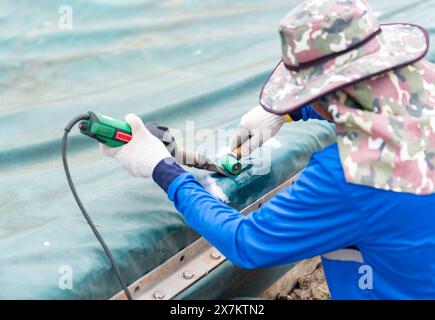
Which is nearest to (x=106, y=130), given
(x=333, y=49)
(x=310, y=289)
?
(x=333, y=49)

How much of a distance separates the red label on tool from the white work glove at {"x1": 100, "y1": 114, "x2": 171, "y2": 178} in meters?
0.01

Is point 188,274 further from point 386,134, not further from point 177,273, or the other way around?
point 386,134

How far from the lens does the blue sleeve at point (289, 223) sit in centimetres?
118

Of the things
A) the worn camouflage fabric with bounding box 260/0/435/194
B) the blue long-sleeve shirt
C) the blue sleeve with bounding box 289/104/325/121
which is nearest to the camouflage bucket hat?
the worn camouflage fabric with bounding box 260/0/435/194

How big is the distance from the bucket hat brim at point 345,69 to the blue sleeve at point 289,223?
15cm

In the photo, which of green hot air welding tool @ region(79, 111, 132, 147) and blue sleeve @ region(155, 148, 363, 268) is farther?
green hot air welding tool @ region(79, 111, 132, 147)

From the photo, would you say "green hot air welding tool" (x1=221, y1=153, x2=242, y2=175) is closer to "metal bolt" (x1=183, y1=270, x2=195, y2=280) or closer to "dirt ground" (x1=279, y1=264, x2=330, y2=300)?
"metal bolt" (x1=183, y1=270, x2=195, y2=280)

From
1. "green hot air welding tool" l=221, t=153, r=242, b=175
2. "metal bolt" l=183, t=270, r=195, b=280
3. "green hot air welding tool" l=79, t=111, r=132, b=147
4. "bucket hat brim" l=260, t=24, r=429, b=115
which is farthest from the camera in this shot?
"green hot air welding tool" l=221, t=153, r=242, b=175

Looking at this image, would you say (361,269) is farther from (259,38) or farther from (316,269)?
(259,38)

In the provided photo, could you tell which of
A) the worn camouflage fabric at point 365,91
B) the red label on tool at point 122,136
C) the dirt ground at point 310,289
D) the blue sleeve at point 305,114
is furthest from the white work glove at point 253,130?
the dirt ground at point 310,289

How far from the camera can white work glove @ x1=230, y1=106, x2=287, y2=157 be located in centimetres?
175

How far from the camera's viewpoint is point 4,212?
157 cm

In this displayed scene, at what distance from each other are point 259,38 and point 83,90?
37.9 inches

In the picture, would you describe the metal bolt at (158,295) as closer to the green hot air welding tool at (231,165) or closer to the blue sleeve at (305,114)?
the green hot air welding tool at (231,165)
